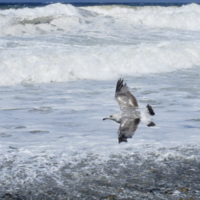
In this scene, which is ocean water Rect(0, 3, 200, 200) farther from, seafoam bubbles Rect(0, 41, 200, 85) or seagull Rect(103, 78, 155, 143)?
seagull Rect(103, 78, 155, 143)

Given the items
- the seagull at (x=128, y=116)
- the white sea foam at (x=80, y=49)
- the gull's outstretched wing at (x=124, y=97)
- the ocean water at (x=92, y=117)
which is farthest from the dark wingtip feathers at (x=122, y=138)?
the white sea foam at (x=80, y=49)

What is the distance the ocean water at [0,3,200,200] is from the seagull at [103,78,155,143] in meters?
0.44

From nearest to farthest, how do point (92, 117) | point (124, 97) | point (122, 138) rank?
point (122, 138)
point (124, 97)
point (92, 117)

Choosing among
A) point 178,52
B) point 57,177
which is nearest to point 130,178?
point 57,177

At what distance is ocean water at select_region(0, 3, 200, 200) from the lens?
4363 mm

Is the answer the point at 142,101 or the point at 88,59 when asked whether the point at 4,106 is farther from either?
the point at 88,59

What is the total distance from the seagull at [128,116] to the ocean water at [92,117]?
44 cm

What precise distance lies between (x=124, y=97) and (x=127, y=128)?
85 centimetres

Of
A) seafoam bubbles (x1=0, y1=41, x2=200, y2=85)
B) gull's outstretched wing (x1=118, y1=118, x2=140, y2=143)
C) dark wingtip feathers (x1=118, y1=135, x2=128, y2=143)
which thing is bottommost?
seafoam bubbles (x1=0, y1=41, x2=200, y2=85)

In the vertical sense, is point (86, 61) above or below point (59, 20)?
below

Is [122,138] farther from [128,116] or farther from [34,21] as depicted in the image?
[34,21]

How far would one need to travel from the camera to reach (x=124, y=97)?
5609 millimetres

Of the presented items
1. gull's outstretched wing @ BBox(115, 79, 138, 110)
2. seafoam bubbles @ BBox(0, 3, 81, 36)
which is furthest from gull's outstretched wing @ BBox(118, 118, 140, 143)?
seafoam bubbles @ BBox(0, 3, 81, 36)

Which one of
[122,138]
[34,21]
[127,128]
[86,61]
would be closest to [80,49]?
[86,61]
